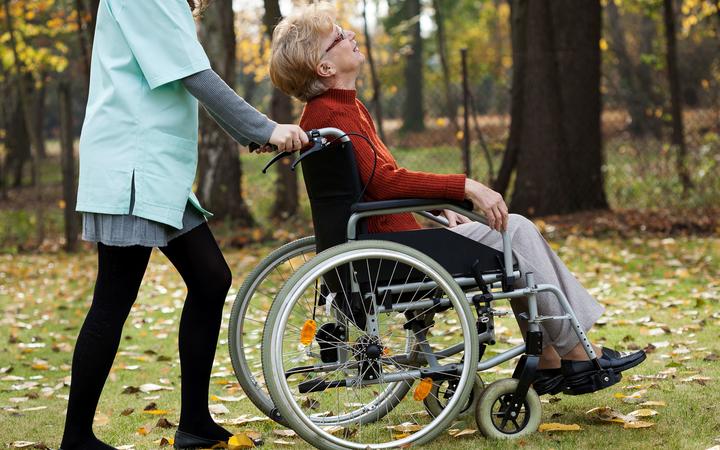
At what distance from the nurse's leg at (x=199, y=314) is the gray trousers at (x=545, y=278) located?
0.79 m

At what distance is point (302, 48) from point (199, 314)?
894 millimetres

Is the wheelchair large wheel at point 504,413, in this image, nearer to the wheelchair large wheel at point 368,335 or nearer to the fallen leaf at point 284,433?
the wheelchair large wheel at point 368,335

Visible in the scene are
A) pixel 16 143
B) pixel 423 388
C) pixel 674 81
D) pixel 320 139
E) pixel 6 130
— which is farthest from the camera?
pixel 16 143

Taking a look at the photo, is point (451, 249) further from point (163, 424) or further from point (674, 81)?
point (674, 81)

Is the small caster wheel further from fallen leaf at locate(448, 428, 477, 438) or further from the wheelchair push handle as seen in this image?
the wheelchair push handle

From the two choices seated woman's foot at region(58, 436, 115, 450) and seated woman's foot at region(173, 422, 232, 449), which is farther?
seated woman's foot at region(173, 422, 232, 449)

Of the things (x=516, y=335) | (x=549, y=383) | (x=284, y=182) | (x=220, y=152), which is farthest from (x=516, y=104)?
(x=549, y=383)

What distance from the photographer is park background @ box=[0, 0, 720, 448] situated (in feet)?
13.8

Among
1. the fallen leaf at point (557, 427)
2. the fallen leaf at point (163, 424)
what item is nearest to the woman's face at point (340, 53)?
the fallen leaf at point (557, 427)

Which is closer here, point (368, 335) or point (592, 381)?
point (368, 335)

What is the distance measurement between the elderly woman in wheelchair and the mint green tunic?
398 mm

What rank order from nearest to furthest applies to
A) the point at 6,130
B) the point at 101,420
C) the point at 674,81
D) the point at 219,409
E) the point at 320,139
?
the point at 320,139 < the point at 101,420 < the point at 219,409 < the point at 674,81 < the point at 6,130

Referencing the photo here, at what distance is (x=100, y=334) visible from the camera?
3129 mm

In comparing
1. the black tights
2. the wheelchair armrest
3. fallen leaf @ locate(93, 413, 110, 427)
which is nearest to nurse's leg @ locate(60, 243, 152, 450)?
the black tights
